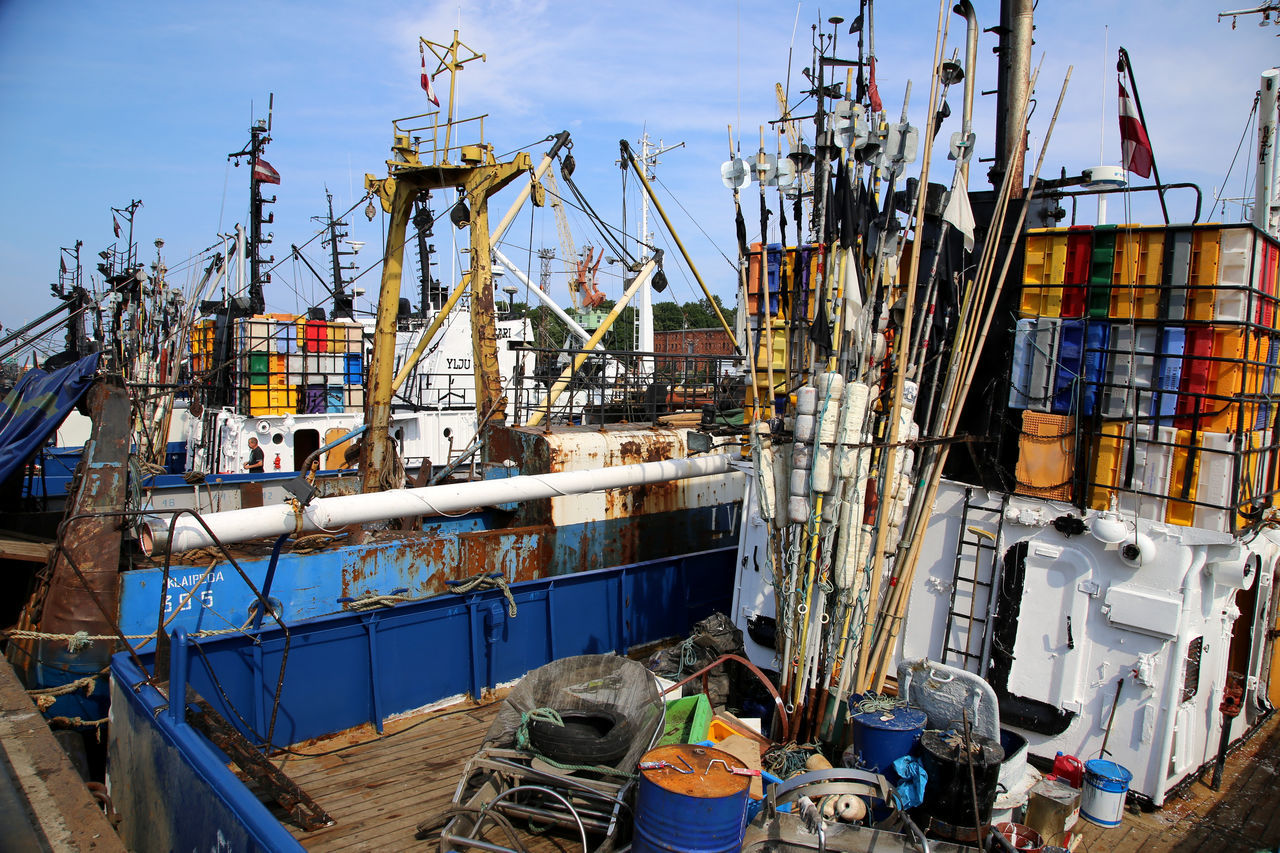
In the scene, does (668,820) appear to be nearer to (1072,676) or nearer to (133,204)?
(1072,676)

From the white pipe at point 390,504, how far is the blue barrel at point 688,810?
5102 millimetres

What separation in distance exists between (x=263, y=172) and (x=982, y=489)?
26227 millimetres

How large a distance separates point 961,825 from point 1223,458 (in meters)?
4.31

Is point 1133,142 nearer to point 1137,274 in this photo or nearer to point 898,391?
point 1137,274

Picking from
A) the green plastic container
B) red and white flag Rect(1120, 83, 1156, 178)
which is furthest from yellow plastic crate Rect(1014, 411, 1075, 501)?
the green plastic container

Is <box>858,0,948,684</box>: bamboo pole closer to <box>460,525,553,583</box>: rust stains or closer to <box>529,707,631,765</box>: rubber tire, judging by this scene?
<box>529,707,631,765</box>: rubber tire

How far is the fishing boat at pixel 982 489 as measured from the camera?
673 centimetres

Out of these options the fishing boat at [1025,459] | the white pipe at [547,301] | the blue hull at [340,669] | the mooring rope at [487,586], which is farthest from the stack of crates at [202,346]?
the fishing boat at [1025,459]

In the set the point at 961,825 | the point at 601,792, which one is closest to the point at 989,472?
the point at 961,825

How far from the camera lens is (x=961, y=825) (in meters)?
5.40

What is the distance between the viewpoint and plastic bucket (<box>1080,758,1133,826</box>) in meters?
6.59

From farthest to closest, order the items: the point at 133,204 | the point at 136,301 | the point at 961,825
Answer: the point at 133,204, the point at 136,301, the point at 961,825

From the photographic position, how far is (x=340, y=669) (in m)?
9.05

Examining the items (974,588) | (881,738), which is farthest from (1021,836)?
(974,588)
